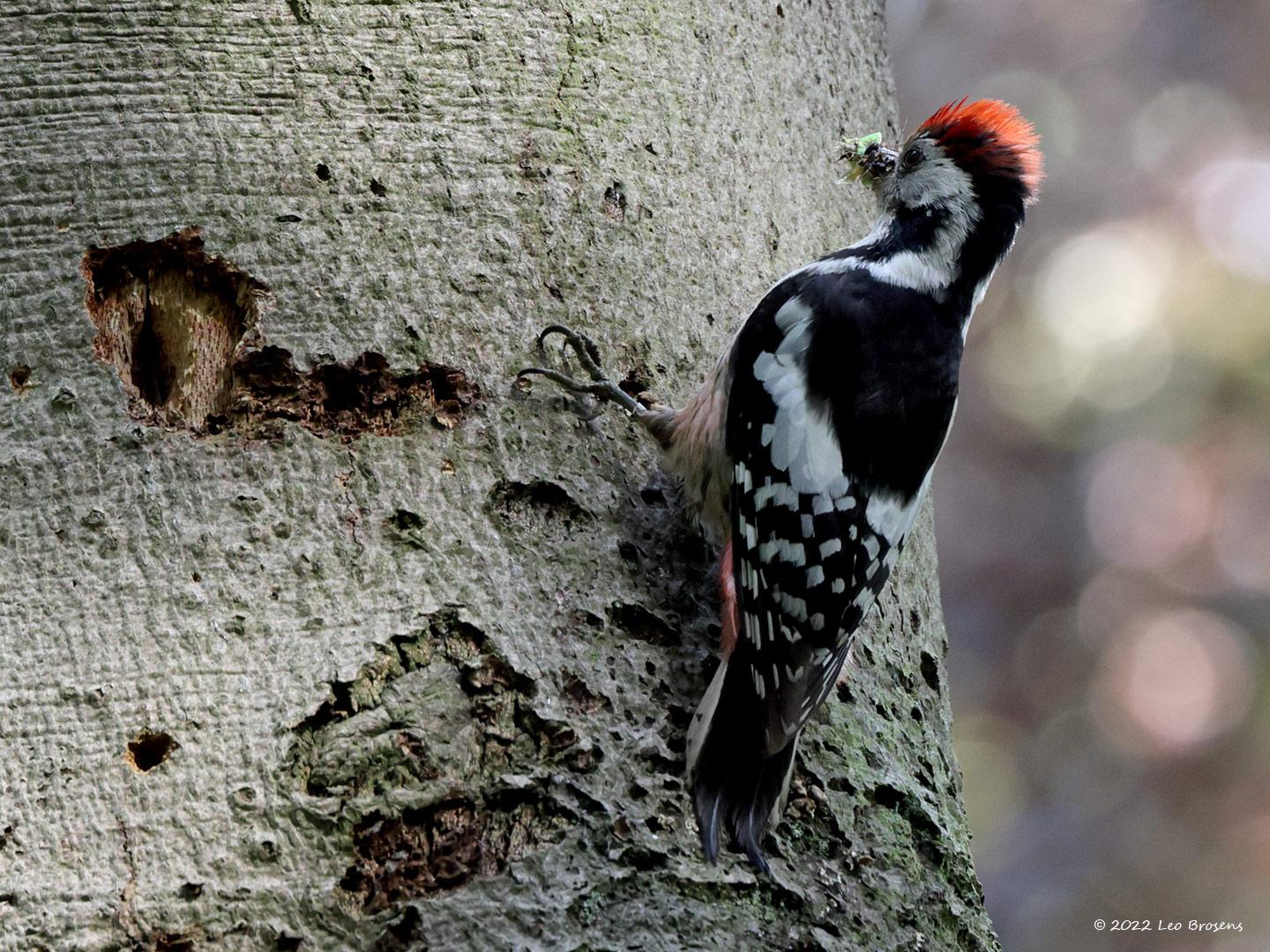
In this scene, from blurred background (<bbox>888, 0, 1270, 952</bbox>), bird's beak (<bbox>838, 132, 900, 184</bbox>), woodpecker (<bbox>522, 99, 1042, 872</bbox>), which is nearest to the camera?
woodpecker (<bbox>522, 99, 1042, 872</bbox>)

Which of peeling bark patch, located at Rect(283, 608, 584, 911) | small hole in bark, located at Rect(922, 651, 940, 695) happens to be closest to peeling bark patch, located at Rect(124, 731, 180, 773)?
peeling bark patch, located at Rect(283, 608, 584, 911)

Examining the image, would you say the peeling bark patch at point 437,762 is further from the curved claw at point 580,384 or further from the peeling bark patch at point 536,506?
the curved claw at point 580,384

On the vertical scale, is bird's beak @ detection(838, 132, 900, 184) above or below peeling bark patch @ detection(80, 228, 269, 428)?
above

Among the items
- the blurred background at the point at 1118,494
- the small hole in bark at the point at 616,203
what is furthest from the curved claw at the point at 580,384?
the blurred background at the point at 1118,494

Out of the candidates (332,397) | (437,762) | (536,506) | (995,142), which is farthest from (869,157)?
(437,762)

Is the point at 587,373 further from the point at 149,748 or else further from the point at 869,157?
the point at 869,157

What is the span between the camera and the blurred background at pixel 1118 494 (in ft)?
26.4

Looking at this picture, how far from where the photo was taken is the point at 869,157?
2.71m

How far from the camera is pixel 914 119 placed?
9727 mm

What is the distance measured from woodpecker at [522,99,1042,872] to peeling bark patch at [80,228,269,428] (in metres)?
0.46

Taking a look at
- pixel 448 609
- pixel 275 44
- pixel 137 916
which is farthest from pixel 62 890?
pixel 275 44

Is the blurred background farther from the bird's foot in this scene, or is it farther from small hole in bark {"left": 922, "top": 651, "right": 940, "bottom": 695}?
the bird's foot

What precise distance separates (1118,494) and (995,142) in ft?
21.6

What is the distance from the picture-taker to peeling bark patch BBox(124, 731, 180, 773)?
1.60 m
